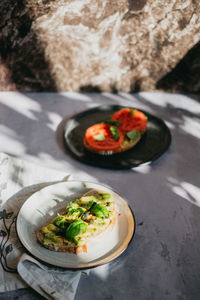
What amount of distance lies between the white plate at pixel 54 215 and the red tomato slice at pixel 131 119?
0.49m

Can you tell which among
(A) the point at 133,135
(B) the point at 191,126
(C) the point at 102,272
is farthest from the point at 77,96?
(C) the point at 102,272

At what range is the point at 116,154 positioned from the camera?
58.7 inches

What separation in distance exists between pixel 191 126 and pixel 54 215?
0.98 m

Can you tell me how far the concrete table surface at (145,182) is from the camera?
0.96m

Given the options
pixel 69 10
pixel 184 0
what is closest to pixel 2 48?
pixel 69 10

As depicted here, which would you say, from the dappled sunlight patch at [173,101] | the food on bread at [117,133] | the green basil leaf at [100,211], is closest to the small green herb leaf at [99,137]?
the food on bread at [117,133]

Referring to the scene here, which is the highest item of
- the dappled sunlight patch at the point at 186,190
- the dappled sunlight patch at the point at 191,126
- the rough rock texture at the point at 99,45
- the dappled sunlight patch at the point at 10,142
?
the rough rock texture at the point at 99,45

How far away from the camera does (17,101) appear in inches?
76.5

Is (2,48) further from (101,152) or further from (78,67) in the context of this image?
(101,152)

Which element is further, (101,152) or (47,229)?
(101,152)

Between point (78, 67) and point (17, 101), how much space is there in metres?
0.44

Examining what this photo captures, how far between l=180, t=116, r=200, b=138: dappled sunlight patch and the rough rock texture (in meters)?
0.34

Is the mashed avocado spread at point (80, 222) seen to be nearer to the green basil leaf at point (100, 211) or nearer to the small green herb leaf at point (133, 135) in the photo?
→ the green basil leaf at point (100, 211)

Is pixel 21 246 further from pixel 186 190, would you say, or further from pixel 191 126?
pixel 191 126
